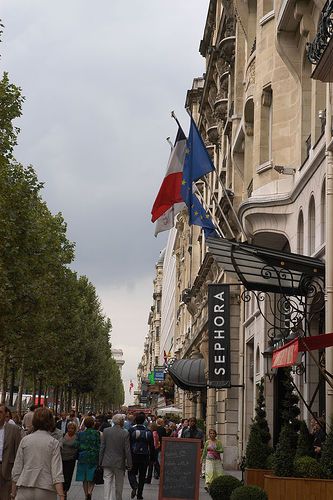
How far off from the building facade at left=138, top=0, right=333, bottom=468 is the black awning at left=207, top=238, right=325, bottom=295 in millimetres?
43

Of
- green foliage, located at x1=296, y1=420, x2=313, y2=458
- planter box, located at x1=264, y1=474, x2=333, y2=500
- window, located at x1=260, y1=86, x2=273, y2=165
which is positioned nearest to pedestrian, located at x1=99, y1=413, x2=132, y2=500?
planter box, located at x1=264, y1=474, x2=333, y2=500

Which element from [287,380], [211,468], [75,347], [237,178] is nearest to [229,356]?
[237,178]

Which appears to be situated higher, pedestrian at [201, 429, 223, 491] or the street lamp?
A: the street lamp

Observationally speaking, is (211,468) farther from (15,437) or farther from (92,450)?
(15,437)

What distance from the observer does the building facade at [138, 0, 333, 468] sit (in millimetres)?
20141

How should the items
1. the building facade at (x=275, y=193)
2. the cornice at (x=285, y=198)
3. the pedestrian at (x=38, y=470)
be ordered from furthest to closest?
1. the cornice at (x=285, y=198)
2. the building facade at (x=275, y=193)
3. the pedestrian at (x=38, y=470)

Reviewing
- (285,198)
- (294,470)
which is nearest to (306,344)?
(294,470)

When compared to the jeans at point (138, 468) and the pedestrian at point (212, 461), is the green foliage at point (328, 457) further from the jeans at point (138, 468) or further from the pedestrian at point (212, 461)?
the pedestrian at point (212, 461)

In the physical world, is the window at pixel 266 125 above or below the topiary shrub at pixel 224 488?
above

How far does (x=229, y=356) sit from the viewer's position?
112ft

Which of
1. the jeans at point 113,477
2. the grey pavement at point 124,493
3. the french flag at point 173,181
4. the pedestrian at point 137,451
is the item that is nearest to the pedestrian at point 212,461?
the grey pavement at point 124,493

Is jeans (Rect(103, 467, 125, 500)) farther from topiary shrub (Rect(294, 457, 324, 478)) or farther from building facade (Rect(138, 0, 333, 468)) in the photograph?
topiary shrub (Rect(294, 457, 324, 478))

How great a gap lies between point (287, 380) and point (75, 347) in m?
51.0

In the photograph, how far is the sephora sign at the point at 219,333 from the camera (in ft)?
112
